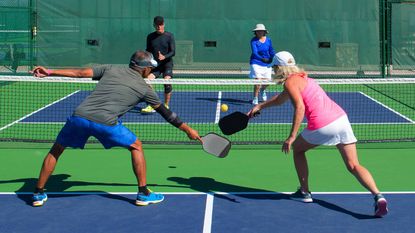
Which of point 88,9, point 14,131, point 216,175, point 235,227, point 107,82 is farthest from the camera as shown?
point 88,9

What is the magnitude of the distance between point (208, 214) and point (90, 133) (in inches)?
58.2

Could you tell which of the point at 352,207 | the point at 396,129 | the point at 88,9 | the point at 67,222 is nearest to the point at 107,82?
the point at 67,222

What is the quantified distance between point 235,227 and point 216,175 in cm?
220

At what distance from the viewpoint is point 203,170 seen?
891cm

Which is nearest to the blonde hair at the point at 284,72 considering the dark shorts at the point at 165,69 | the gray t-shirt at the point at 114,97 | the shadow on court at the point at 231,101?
the gray t-shirt at the point at 114,97

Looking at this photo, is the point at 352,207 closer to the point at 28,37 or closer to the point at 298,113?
the point at 298,113

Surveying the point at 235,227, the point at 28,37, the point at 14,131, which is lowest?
the point at 235,227

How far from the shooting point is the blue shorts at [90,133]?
693cm

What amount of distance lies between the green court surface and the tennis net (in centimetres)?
82

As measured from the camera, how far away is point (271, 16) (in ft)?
69.2

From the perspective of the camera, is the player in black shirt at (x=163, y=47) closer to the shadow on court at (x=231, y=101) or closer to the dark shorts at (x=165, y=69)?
the dark shorts at (x=165, y=69)

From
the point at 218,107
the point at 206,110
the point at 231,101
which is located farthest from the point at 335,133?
the point at 231,101

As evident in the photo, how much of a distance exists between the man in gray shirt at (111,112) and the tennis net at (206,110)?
3311 millimetres

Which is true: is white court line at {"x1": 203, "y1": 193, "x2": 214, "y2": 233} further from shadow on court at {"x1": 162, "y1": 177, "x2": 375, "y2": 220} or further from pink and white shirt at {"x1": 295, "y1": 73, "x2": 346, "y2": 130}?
pink and white shirt at {"x1": 295, "y1": 73, "x2": 346, "y2": 130}
